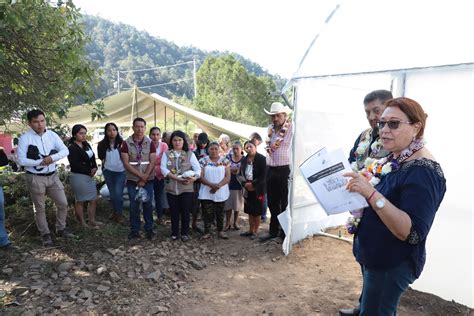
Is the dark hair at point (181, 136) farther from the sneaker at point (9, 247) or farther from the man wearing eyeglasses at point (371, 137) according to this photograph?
the man wearing eyeglasses at point (371, 137)

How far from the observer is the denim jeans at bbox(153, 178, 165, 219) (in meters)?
5.36

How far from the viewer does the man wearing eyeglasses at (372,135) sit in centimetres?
241

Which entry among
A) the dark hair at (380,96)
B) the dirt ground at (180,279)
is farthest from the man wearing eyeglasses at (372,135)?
the dirt ground at (180,279)

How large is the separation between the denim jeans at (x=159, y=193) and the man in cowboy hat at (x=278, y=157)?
173 cm

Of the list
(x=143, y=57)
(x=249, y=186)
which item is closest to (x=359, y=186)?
(x=249, y=186)

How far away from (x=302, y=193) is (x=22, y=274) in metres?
3.42

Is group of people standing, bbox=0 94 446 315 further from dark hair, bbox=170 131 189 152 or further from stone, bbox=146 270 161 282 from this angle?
stone, bbox=146 270 161 282

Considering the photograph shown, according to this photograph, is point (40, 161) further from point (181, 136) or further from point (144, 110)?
point (144, 110)

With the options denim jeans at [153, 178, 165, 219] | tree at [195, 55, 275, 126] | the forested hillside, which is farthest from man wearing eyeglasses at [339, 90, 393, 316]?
the forested hillside

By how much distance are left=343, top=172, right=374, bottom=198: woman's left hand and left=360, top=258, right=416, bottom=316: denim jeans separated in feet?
1.39

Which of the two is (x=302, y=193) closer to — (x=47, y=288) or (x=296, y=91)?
(x=296, y=91)

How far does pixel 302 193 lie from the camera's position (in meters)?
4.68

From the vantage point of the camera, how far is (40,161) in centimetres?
397

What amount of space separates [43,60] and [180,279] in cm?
277
